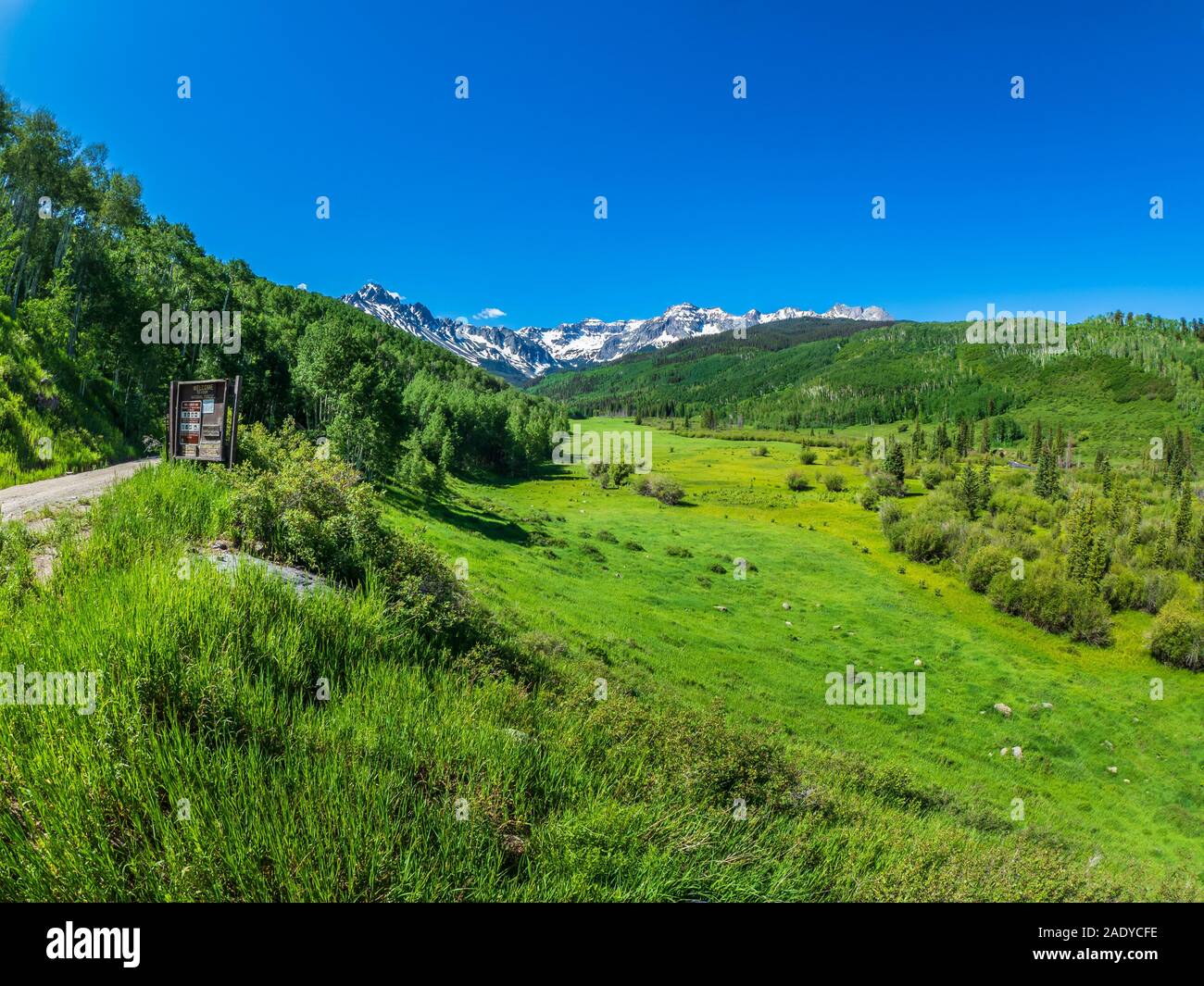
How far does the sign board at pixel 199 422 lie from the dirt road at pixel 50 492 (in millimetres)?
828

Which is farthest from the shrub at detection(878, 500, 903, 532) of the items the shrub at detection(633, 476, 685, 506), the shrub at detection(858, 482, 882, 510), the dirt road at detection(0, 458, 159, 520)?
the dirt road at detection(0, 458, 159, 520)

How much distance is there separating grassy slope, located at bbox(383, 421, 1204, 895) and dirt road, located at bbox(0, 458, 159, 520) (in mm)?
12501

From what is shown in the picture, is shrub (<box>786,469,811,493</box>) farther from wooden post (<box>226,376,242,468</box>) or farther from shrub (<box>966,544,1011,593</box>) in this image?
wooden post (<box>226,376,242,468</box>)

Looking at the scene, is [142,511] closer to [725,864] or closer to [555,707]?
[555,707]

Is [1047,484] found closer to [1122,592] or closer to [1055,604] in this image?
[1122,592]

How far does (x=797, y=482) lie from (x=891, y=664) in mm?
77243

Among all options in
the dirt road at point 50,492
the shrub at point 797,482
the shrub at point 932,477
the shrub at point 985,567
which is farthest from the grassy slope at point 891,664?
the shrub at point 932,477

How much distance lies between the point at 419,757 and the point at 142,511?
744 centimetres

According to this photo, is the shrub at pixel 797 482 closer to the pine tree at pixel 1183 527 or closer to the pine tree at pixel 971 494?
the pine tree at pixel 971 494

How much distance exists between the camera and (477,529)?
44094 millimetres

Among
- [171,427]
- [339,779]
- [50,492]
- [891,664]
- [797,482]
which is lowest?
[891,664]

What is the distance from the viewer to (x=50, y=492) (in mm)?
13695

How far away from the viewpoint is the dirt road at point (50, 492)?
37.1 feet

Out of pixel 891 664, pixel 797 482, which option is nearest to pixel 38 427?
pixel 891 664
